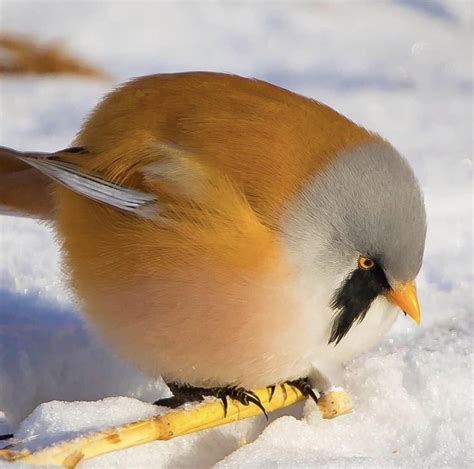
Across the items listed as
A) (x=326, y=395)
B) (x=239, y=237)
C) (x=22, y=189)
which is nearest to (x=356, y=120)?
(x=22, y=189)

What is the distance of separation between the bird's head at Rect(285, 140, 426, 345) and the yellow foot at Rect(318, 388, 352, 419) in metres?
0.17

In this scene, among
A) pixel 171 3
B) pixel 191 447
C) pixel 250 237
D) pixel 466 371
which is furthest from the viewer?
pixel 171 3

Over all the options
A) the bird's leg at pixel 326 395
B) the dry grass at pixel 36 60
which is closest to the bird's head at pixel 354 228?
the bird's leg at pixel 326 395

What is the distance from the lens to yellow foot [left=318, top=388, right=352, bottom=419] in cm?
210

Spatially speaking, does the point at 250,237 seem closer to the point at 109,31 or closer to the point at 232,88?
the point at 232,88

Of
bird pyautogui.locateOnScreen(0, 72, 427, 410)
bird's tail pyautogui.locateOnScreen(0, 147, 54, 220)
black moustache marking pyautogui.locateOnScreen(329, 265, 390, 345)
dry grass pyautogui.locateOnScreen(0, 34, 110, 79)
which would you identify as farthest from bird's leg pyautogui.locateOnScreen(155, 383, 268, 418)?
dry grass pyautogui.locateOnScreen(0, 34, 110, 79)

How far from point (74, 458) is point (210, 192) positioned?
0.56 meters

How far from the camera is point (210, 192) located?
1932 millimetres

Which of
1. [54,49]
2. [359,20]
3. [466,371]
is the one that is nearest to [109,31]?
[54,49]

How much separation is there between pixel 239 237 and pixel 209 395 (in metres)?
0.40

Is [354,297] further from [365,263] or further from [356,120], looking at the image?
[356,120]

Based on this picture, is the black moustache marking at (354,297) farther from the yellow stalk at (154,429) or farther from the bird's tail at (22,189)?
the bird's tail at (22,189)

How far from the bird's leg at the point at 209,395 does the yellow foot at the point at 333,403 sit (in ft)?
0.41

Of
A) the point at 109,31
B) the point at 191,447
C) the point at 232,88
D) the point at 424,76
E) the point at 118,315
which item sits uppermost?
the point at 109,31
